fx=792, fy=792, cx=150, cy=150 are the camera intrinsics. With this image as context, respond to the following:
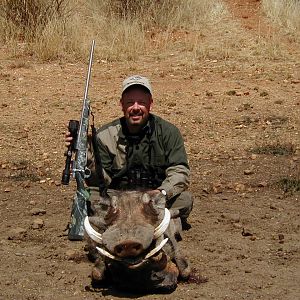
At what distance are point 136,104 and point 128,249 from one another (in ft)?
4.88

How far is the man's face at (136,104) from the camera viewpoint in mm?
5750

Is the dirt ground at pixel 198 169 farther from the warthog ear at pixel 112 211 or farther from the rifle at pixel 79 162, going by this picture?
the warthog ear at pixel 112 211

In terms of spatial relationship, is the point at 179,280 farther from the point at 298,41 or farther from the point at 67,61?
the point at 298,41

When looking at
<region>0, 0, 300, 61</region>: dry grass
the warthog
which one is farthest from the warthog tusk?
<region>0, 0, 300, 61</region>: dry grass

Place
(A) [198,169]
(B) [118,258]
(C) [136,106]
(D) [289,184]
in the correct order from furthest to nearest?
1. (A) [198,169]
2. (D) [289,184]
3. (C) [136,106]
4. (B) [118,258]

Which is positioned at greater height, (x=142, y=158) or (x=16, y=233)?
(x=142, y=158)

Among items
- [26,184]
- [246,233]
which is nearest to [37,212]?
[26,184]

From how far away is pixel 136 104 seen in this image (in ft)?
19.0

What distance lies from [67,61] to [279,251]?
25.9ft

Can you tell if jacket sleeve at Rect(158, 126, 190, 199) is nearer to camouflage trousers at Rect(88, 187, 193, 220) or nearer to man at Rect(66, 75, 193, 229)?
man at Rect(66, 75, 193, 229)

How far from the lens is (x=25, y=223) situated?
6.86 m

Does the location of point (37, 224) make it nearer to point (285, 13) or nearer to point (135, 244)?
point (135, 244)

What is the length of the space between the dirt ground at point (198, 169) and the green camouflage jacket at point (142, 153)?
64 centimetres

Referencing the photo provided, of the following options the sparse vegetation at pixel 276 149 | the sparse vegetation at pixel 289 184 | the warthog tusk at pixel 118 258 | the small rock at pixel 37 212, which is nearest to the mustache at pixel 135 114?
the warthog tusk at pixel 118 258
